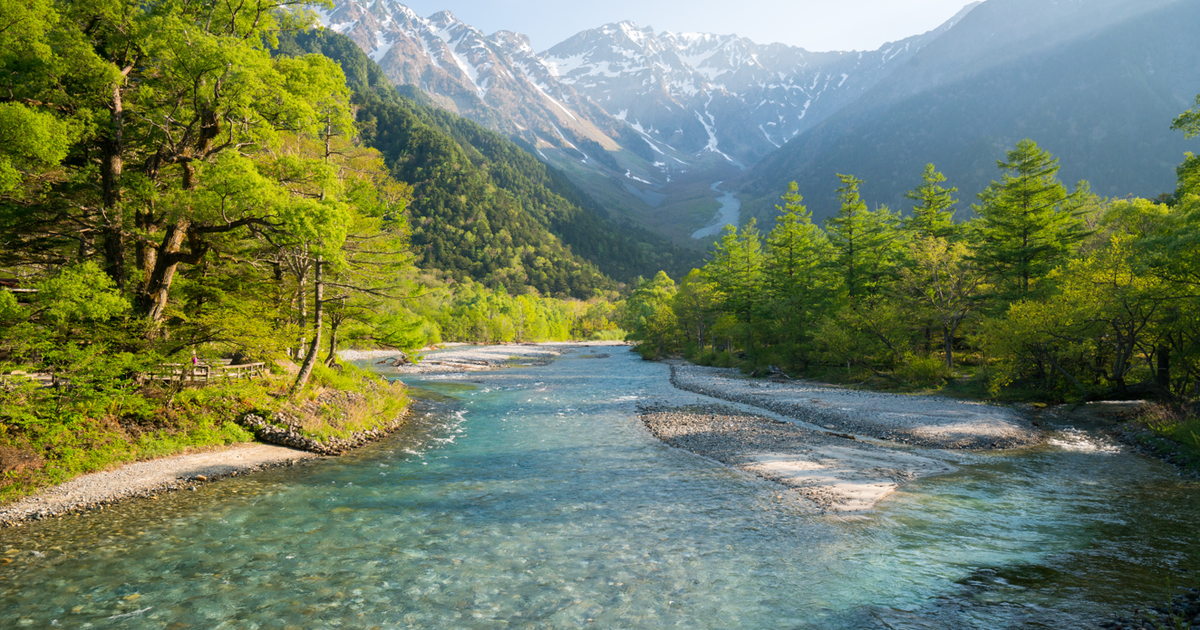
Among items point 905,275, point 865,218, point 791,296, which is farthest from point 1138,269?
point 791,296

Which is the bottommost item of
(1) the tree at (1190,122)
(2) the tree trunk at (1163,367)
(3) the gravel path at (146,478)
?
(3) the gravel path at (146,478)

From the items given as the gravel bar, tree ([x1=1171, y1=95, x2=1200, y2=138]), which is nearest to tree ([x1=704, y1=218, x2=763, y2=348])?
the gravel bar

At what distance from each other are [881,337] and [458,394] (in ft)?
94.6

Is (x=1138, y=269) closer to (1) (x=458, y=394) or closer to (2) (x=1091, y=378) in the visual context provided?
(2) (x=1091, y=378)

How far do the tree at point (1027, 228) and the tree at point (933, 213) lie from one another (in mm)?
7944

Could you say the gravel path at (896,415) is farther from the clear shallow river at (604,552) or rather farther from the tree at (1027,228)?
the tree at (1027,228)

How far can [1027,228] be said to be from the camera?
30.6 metres

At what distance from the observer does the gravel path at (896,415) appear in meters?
18.1

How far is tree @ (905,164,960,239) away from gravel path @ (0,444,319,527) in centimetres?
4520

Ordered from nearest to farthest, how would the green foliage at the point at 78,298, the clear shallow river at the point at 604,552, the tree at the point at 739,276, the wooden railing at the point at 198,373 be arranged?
the clear shallow river at the point at 604,552 < the green foliage at the point at 78,298 < the wooden railing at the point at 198,373 < the tree at the point at 739,276

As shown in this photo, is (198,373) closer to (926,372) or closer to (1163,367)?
(1163,367)

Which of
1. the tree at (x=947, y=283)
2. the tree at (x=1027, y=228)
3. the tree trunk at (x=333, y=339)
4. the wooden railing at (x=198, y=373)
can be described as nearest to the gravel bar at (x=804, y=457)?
the tree trunk at (x=333, y=339)

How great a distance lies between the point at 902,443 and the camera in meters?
18.0

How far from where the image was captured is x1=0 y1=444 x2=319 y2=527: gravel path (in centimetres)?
1070
